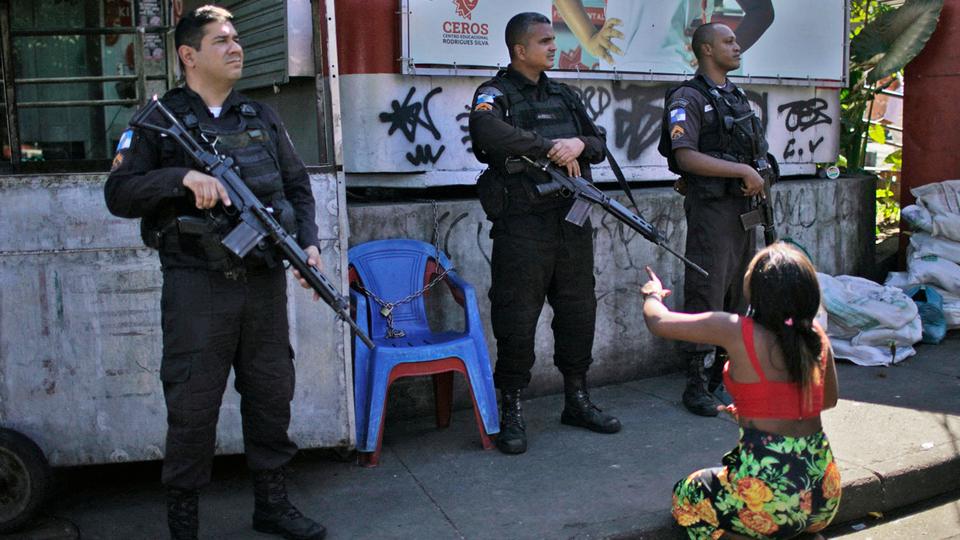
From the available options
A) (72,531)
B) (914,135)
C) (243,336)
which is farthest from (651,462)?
(914,135)

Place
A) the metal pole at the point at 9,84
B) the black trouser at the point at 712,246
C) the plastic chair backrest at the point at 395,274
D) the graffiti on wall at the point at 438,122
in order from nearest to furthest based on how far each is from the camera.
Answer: the plastic chair backrest at the point at 395,274 → the black trouser at the point at 712,246 → the graffiti on wall at the point at 438,122 → the metal pole at the point at 9,84

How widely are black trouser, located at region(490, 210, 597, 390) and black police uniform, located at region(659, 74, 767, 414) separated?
2.12 feet

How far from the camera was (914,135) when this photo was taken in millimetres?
7121

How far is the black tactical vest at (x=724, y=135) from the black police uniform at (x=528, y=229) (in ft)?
2.13

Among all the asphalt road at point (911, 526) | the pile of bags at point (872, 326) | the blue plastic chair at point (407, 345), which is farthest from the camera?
the pile of bags at point (872, 326)

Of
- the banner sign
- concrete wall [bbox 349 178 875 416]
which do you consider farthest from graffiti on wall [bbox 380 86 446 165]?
concrete wall [bbox 349 178 875 416]

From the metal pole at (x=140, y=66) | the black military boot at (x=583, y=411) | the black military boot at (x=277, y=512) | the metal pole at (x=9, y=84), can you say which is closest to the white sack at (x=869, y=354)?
the black military boot at (x=583, y=411)

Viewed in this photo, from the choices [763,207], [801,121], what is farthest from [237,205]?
[801,121]

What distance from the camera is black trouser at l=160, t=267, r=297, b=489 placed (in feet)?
10.6

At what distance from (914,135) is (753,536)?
16.5 feet

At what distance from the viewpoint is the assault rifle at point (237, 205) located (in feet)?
10.2

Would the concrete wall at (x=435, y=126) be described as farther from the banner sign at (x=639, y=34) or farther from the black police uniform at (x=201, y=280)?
the black police uniform at (x=201, y=280)

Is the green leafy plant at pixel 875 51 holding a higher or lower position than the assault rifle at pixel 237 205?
higher

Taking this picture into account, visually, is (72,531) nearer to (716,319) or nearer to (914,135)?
(716,319)
